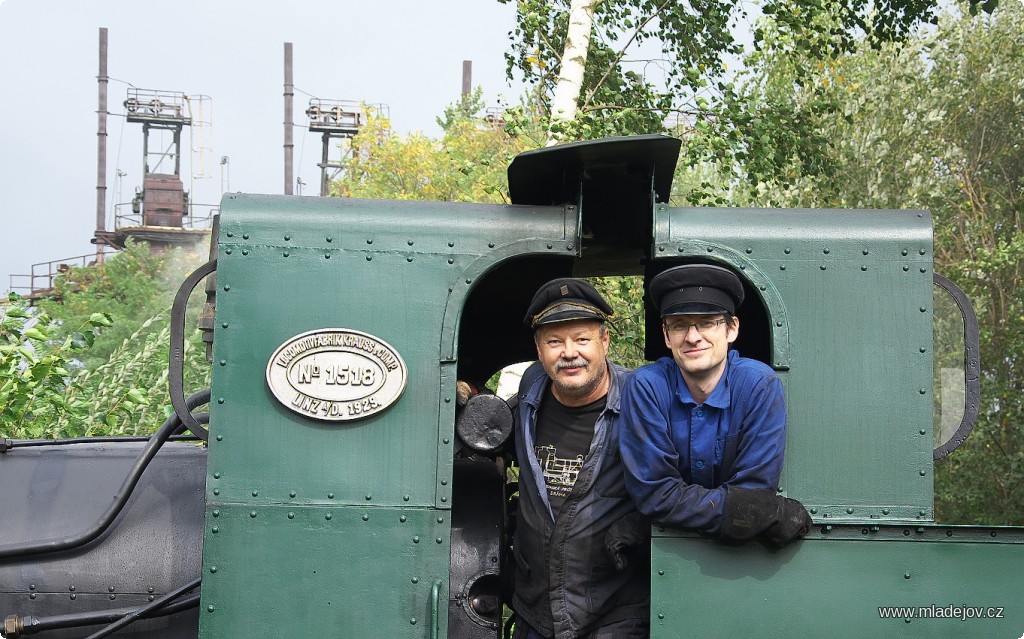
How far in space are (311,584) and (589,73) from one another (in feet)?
26.5

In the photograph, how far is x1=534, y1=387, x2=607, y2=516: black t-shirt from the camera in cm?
350

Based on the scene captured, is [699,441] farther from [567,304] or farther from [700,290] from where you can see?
[567,304]

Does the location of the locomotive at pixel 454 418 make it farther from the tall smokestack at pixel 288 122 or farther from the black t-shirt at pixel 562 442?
the tall smokestack at pixel 288 122

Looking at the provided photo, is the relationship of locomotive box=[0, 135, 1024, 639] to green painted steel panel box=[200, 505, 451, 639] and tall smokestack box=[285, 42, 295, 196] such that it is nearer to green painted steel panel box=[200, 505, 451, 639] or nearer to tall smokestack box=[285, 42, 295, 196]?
green painted steel panel box=[200, 505, 451, 639]

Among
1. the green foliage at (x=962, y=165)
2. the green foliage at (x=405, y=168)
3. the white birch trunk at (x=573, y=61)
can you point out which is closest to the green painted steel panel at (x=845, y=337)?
the white birch trunk at (x=573, y=61)

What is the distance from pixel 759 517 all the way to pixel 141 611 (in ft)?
6.88

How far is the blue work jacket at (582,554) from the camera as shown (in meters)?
3.37

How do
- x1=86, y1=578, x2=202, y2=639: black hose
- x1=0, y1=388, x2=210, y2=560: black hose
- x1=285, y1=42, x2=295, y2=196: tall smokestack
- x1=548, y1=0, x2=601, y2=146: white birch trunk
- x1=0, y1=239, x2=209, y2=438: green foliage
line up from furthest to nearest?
x1=285, y1=42, x2=295, y2=196: tall smokestack, x1=548, y1=0, x2=601, y2=146: white birch trunk, x1=0, y1=239, x2=209, y2=438: green foliage, x1=0, y1=388, x2=210, y2=560: black hose, x1=86, y1=578, x2=202, y2=639: black hose

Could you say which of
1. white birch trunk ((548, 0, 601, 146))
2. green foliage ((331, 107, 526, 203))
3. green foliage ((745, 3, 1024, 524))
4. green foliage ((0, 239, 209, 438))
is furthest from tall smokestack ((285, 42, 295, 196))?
white birch trunk ((548, 0, 601, 146))

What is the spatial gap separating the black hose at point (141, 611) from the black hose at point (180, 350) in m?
0.51

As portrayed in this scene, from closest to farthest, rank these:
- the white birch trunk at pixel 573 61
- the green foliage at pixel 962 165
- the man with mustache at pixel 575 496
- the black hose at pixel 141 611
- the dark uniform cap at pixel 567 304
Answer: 1. the man with mustache at pixel 575 496
2. the dark uniform cap at pixel 567 304
3. the black hose at pixel 141 611
4. the white birch trunk at pixel 573 61
5. the green foliage at pixel 962 165

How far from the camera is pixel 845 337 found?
3281mm

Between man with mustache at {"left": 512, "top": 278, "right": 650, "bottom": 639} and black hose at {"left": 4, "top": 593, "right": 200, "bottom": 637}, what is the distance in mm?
1164

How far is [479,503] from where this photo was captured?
3.80 meters
